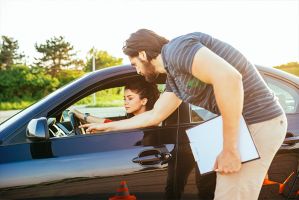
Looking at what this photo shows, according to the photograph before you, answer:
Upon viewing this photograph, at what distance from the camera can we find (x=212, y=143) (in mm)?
2066

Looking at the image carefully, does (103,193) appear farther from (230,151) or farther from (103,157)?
(230,151)

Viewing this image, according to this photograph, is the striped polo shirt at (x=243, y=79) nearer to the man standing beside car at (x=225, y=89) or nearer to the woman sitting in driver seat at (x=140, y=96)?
the man standing beside car at (x=225, y=89)

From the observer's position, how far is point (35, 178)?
2.54m

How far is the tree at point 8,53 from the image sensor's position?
59062 mm

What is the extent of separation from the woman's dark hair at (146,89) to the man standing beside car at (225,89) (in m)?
0.80

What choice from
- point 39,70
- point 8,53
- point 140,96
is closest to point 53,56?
point 8,53

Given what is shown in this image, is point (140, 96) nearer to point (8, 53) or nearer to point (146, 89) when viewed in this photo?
point (146, 89)

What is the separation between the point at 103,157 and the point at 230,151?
1005 mm

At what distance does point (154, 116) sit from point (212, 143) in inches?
28.5

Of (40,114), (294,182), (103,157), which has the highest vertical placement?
(40,114)

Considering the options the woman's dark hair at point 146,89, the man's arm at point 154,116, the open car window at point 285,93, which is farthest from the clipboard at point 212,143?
the open car window at point 285,93

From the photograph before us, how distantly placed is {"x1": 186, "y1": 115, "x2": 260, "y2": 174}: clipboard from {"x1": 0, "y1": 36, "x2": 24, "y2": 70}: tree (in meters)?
60.0

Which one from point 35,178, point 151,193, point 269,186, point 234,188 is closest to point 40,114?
point 35,178

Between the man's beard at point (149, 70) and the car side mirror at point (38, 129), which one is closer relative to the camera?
the man's beard at point (149, 70)
